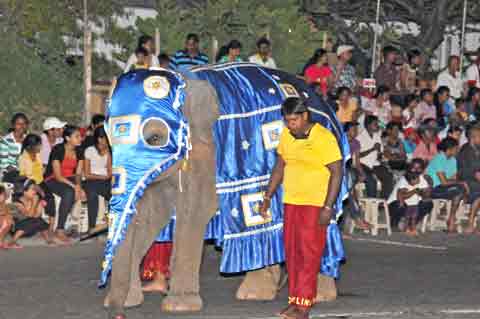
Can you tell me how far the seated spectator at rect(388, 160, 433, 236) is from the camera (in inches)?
647

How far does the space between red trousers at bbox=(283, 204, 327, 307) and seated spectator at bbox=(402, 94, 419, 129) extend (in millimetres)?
10572

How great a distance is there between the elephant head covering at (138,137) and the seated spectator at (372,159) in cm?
801

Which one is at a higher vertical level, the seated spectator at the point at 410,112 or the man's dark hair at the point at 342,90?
the man's dark hair at the point at 342,90

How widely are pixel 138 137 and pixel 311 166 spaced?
1.28m

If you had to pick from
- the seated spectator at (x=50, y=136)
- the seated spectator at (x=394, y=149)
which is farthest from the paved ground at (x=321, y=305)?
the seated spectator at (x=394, y=149)

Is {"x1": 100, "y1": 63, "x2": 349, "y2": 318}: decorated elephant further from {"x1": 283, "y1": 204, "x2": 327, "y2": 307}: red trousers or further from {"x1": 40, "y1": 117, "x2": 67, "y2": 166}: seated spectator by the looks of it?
{"x1": 40, "y1": 117, "x2": 67, "y2": 166}: seated spectator

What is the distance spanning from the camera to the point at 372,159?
680 inches

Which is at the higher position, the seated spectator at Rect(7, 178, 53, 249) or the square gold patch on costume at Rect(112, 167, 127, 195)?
the square gold patch on costume at Rect(112, 167, 127, 195)

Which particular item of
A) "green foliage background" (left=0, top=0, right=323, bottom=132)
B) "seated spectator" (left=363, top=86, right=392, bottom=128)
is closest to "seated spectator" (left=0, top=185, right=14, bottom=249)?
"green foliage background" (left=0, top=0, right=323, bottom=132)

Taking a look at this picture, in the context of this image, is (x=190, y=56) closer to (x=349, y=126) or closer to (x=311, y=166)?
(x=349, y=126)

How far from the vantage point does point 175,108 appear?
355 inches

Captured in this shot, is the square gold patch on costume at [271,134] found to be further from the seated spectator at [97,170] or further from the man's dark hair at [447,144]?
the man's dark hair at [447,144]

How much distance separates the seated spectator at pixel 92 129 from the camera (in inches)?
589

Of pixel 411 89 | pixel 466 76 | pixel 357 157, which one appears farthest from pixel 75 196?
pixel 466 76
